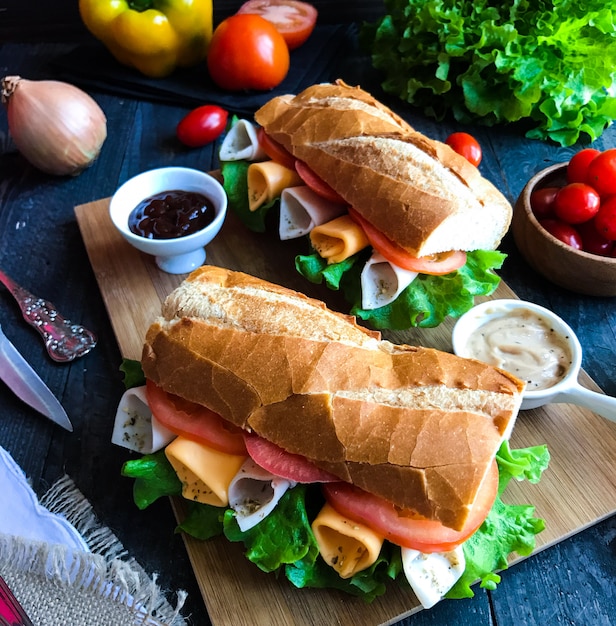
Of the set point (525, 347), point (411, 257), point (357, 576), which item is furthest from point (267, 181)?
point (357, 576)

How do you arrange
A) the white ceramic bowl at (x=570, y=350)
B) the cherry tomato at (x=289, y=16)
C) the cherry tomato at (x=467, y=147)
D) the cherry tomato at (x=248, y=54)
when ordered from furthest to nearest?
1. the cherry tomato at (x=289, y=16)
2. the cherry tomato at (x=248, y=54)
3. the cherry tomato at (x=467, y=147)
4. the white ceramic bowl at (x=570, y=350)

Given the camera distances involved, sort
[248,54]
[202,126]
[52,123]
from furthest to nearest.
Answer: [248,54]
[202,126]
[52,123]

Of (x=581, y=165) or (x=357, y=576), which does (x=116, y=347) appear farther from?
(x=581, y=165)

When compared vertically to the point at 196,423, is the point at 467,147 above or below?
above

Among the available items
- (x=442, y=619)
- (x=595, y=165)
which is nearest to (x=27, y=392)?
(x=442, y=619)

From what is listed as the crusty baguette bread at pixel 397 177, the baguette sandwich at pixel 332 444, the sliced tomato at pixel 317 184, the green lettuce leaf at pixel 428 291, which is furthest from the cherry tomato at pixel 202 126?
the baguette sandwich at pixel 332 444

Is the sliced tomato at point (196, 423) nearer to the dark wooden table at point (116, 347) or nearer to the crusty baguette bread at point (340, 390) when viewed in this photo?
the crusty baguette bread at point (340, 390)
